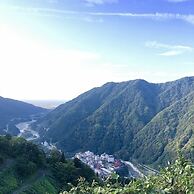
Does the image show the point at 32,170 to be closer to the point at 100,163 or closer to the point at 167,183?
the point at 167,183

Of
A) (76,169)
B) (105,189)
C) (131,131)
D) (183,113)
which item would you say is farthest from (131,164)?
(105,189)

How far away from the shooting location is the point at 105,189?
6191 mm

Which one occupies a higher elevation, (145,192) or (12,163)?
(145,192)

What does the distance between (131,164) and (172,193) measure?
134697 millimetres

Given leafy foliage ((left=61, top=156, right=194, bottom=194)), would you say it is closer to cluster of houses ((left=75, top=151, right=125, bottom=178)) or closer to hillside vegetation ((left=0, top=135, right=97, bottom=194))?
hillside vegetation ((left=0, top=135, right=97, bottom=194))

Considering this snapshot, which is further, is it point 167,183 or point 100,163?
point 100,163

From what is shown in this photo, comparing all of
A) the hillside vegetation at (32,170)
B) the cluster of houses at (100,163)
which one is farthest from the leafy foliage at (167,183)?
the cluster of houses at (100,163)

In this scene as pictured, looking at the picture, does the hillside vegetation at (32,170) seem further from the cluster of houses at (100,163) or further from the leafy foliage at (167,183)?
the cluster of houses at (100,163)

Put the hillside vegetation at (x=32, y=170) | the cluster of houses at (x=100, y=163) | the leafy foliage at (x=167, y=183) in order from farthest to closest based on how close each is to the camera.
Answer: the cluster of houses at (x=100, y=163) < the hillside vegetation at (x=32, y=170) < the leafy foliage at (x=167, y=183)

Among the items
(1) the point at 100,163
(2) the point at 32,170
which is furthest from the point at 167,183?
(1) the point at 100,163

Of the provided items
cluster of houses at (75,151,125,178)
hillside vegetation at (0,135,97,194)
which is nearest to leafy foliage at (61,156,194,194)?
hillside vegetation at (0,135,97,194)

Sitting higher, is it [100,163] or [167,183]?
[167,183]

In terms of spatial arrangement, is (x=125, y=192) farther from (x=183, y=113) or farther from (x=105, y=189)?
(x=183, y=113)

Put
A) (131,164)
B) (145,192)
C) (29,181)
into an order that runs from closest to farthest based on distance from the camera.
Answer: (145,192)
(29,181)
(131,164)
